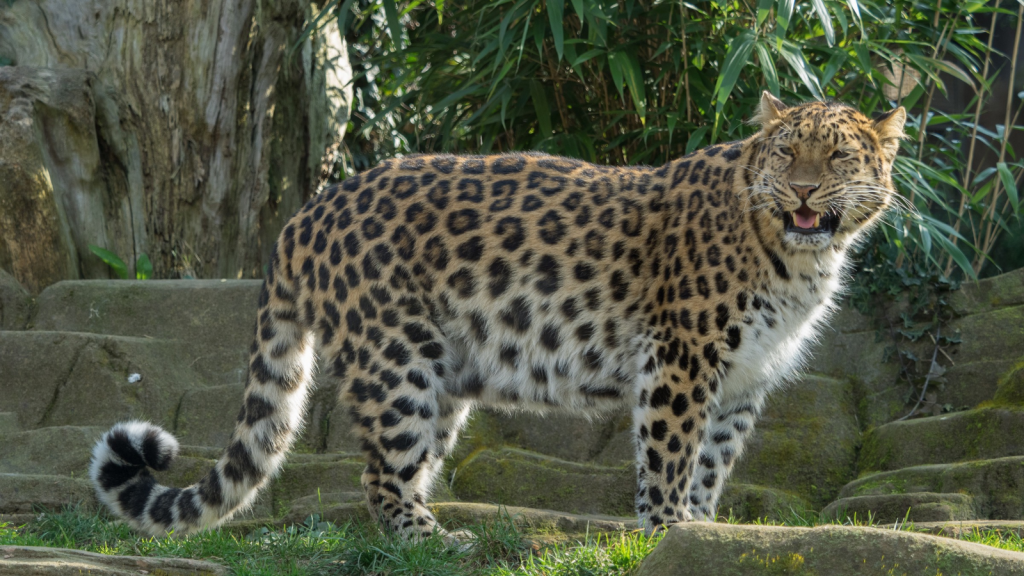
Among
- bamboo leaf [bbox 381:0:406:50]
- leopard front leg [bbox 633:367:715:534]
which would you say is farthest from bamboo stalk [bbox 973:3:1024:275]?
bamboo leaf [bbox 381:0:406:50]

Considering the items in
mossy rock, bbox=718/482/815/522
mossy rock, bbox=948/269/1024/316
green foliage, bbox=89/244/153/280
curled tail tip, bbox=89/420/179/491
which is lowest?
mossy rock, bbox=718/482/815/522

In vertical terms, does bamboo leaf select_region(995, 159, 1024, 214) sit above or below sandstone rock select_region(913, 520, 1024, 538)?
above

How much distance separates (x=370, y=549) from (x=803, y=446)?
3472 mm

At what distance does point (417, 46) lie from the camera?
8906 mm

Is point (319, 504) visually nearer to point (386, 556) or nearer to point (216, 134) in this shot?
point (386, 556)

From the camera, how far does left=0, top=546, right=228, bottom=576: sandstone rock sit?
11.9 ft

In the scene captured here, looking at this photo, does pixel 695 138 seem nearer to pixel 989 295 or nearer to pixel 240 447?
pixel 989 295

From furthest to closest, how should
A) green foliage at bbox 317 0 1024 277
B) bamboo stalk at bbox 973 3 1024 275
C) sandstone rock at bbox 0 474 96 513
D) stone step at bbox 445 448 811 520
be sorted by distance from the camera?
bamboo stalk at bbox 973 3 1024 275 < green foliage at bbox 317 0 1024 277 < stone step at bbox 445 448 811 520 < sandstone rock at bbox 0 474 96 513

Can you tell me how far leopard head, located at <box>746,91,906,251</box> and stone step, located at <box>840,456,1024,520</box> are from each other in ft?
5.70

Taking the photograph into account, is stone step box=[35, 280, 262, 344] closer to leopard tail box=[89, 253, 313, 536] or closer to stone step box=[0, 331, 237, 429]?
stone step box=[0, 331, 237, 429]

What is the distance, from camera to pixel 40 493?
18.2 feet

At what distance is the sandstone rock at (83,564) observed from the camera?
3625mm

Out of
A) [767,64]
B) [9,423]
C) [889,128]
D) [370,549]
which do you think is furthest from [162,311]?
[889,128]

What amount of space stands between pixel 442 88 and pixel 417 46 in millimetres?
450
